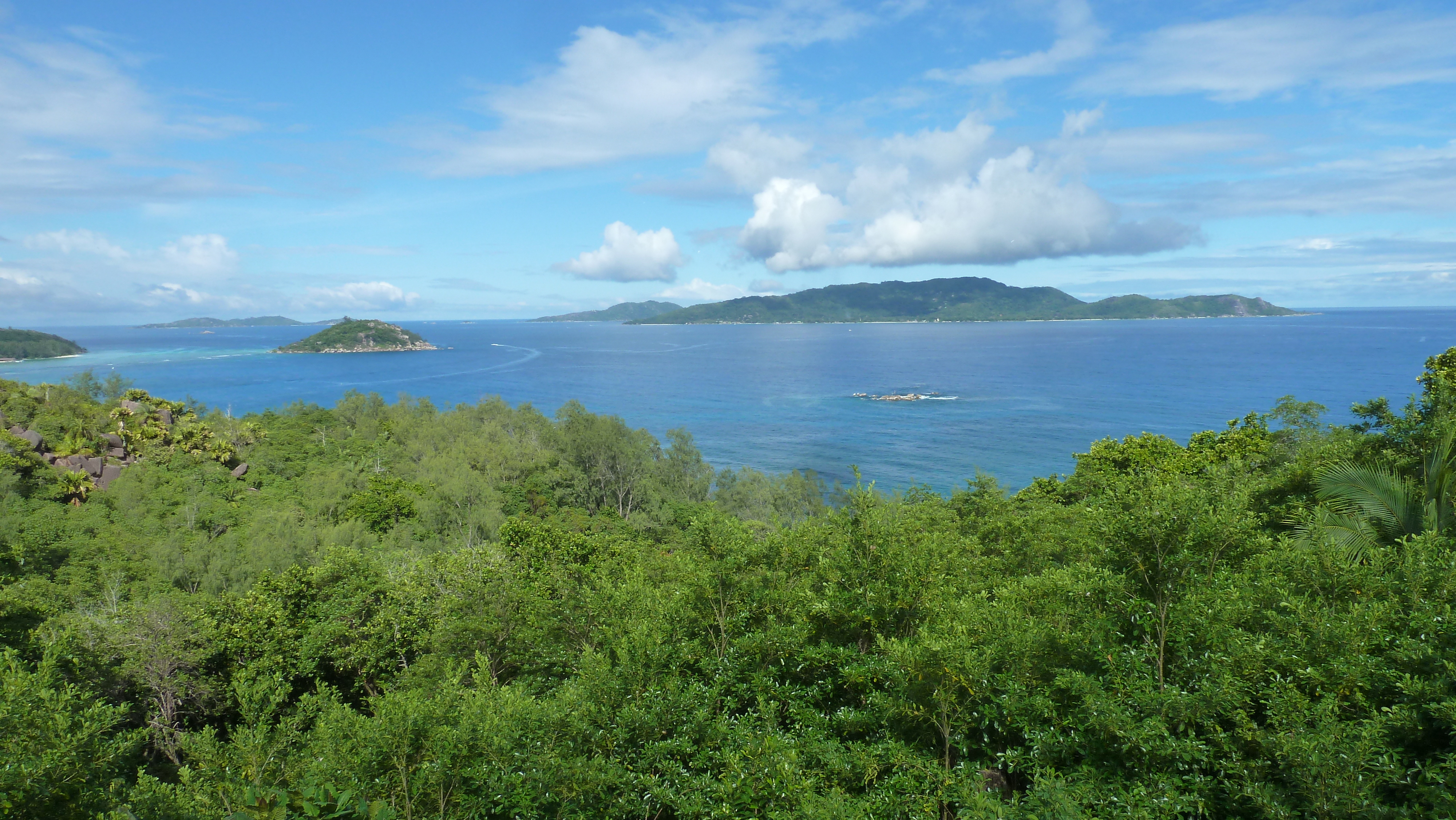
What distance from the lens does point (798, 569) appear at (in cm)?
1537

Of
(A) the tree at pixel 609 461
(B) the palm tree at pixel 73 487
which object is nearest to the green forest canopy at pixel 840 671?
(B) the palm tree at pixel 73 487

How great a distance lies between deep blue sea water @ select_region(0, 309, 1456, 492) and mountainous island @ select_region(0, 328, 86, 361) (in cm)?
765

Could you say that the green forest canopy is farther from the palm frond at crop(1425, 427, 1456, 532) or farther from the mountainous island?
the mountainous island

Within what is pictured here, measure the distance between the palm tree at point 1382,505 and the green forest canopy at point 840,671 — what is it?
7 cm

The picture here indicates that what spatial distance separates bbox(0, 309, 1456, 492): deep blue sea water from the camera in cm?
7531

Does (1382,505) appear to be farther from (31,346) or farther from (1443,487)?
(31,346)

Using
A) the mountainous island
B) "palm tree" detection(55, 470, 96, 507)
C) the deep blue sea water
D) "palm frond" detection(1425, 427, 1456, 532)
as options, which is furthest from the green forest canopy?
the mountainous island

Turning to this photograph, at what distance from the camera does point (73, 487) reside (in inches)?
1612

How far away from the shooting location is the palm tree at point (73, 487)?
4016cm

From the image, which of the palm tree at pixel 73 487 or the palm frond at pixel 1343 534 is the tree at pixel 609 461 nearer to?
the palm tree at pixel 73 487

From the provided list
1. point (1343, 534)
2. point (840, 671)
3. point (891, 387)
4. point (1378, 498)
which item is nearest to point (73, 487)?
point (840, 671)

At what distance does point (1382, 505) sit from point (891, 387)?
354 ft

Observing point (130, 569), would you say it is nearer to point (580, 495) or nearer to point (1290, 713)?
point (580, 495)

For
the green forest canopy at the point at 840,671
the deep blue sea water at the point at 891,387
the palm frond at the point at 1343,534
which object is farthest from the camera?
the deep blue sea water at the point at 891,387
